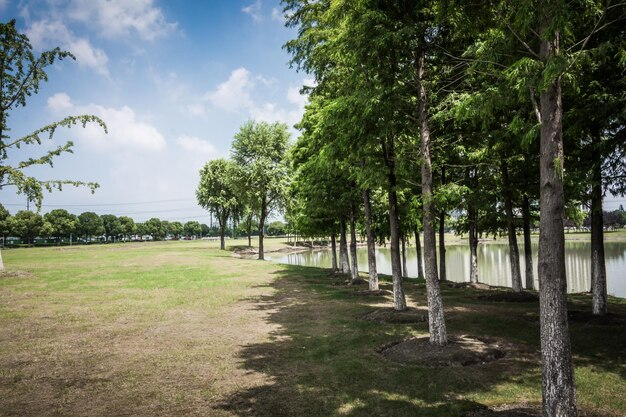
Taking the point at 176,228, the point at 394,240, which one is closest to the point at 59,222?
the point at 176,228

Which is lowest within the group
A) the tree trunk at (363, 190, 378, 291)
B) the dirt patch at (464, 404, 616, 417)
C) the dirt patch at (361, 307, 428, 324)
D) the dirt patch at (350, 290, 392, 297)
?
the dirt patch at (350, 290, 392, 297)

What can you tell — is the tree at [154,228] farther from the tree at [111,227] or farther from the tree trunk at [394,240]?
the tree trunk at [394,240]

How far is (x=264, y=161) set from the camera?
134 feet

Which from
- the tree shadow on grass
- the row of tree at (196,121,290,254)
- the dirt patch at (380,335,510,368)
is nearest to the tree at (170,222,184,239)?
the row of tree at (196,121,290,254)

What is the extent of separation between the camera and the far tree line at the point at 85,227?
92.4m

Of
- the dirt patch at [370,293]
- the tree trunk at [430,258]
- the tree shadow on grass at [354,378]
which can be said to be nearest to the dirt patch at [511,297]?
the dirt patch at [370,293]

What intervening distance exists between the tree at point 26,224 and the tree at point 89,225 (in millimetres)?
23200

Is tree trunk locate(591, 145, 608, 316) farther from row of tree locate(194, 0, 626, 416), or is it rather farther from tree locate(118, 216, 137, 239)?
tree locate(118, 216, 137, 239)

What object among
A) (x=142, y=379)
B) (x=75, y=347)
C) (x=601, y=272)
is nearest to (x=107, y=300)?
(x=75, y=347)

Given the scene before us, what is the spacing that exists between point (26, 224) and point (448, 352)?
111m

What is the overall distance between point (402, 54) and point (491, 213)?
10.5 m

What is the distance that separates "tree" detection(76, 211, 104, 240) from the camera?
122312 mm

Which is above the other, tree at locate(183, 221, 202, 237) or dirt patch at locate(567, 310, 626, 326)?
tree at locate(183, 221, 202, 237)

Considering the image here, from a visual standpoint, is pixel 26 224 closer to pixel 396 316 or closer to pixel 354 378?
pixel 396 316
